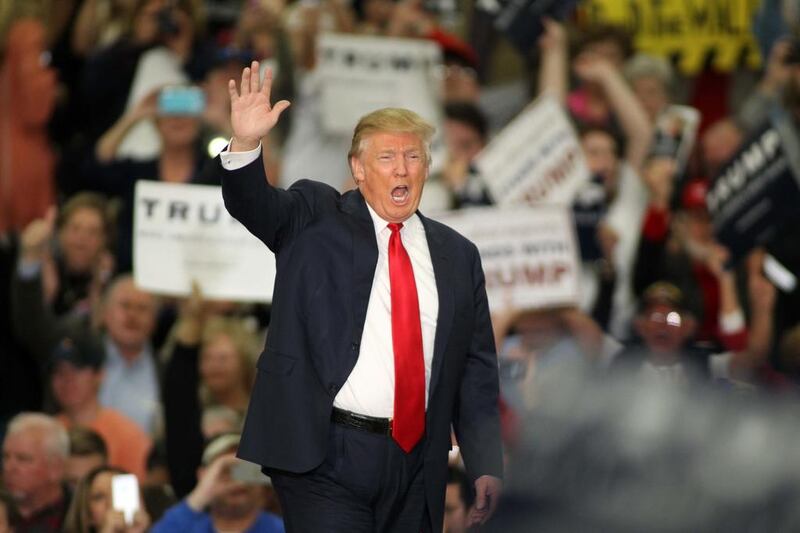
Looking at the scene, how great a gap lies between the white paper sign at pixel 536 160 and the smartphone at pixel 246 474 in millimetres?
2116

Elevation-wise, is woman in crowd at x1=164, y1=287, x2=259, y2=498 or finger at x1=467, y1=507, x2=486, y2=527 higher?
finger at x1=467, y1=507, x2=486, y2=527

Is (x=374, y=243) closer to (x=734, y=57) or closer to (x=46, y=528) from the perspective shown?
(x=46, y=528)

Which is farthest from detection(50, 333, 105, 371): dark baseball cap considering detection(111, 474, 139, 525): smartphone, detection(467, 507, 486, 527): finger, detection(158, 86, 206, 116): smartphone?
detection(467, 507, 486, 527): finger

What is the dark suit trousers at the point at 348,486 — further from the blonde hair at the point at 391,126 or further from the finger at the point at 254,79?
the finger at the point at 254,79

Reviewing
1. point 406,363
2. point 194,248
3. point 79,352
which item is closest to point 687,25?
point 194,248

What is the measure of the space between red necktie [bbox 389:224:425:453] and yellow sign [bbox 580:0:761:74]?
4.71 metres

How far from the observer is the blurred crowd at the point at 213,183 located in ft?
20.0

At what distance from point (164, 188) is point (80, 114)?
4.45ft

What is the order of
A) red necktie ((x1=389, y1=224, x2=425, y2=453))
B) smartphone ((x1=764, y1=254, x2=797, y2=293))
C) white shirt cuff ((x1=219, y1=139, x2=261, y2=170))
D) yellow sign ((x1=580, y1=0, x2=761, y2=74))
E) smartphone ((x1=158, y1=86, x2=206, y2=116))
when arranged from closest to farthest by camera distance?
white shirt cuff ((x1=219, y1=139, x2=261, y2=170)) → red necktie ((x1=389, y1=224, x2=425, y2=453)) → smartphone ((x1=158, y1=86, x2=206, y2=116)) → smartphone ((x1=764, y1=254, x2=797, y2=293)) → yellow sign ((x1=580, y1=0, x2=761, y2=74))

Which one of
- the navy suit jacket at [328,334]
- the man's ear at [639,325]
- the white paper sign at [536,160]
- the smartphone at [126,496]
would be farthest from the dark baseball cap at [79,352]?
the navy suit jacket at [328,334]

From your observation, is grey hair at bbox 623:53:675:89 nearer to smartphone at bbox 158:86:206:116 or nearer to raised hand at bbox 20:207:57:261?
smartphone at bbox 158:86:206:116

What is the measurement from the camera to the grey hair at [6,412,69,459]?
6.10 m

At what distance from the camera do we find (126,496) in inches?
228

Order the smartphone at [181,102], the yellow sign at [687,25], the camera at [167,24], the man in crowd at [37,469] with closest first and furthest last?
the man in crowd at [37,469] → the smartphone at [181,102] → the camera at [167,24] → the yellow sign at [687,25]
